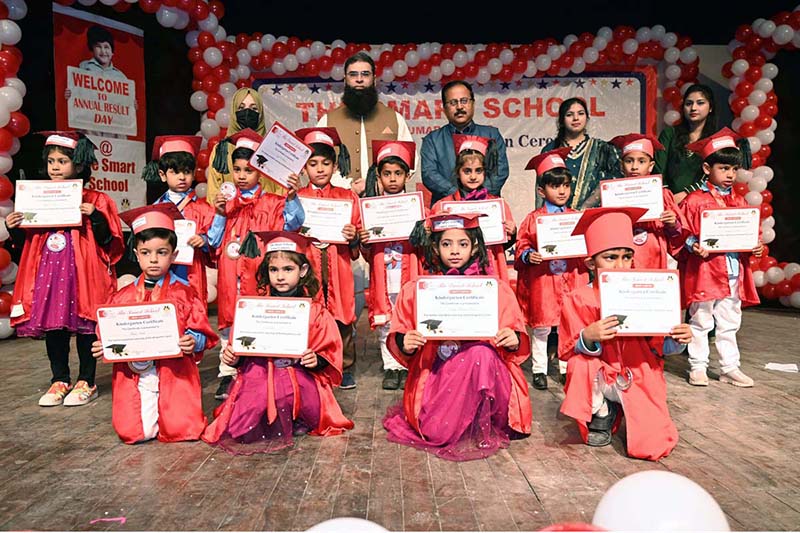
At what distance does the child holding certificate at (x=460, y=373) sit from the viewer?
3006mm

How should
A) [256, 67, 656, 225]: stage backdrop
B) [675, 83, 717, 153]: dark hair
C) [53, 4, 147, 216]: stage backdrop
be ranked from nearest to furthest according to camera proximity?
[675, 83, 717, 153]: dark hair
[53, 4, 147, 216]: stage backdrop
[256, 67, 656, 225]: stage backdrop

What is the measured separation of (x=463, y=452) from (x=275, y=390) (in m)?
0.97

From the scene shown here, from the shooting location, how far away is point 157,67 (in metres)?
7.41

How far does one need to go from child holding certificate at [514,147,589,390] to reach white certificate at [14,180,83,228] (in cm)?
282

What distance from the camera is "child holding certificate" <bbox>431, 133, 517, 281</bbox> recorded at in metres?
3.97

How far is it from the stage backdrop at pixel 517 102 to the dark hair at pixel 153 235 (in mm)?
4754

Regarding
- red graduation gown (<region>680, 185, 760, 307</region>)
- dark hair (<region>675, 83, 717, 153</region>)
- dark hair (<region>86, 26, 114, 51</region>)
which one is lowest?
red graduation gown (<region>680, 185, 760, 307</region>)

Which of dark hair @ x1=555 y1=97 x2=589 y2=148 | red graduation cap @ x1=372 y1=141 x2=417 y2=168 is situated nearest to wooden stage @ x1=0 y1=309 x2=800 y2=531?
red graduation cap @ x1=372 y1=141 x2=417 y2=168

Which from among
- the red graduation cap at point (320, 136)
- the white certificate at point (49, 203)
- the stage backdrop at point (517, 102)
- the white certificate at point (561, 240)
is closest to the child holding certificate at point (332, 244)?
the red graduation cap at point (320, 136)

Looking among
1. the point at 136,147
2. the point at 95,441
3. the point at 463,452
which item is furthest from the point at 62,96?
the point at 463,452

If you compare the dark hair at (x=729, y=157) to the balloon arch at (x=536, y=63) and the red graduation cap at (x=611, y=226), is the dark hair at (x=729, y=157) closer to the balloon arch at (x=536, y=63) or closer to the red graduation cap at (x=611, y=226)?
the red graduation cap at (x=611, y=226)

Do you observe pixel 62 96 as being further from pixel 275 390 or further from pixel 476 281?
pixel 476 281

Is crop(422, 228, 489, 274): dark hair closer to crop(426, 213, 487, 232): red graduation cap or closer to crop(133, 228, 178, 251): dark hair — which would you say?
crop(426, 213, 487, 232): red graduation cap

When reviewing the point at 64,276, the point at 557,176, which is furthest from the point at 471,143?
the point at 64,276
